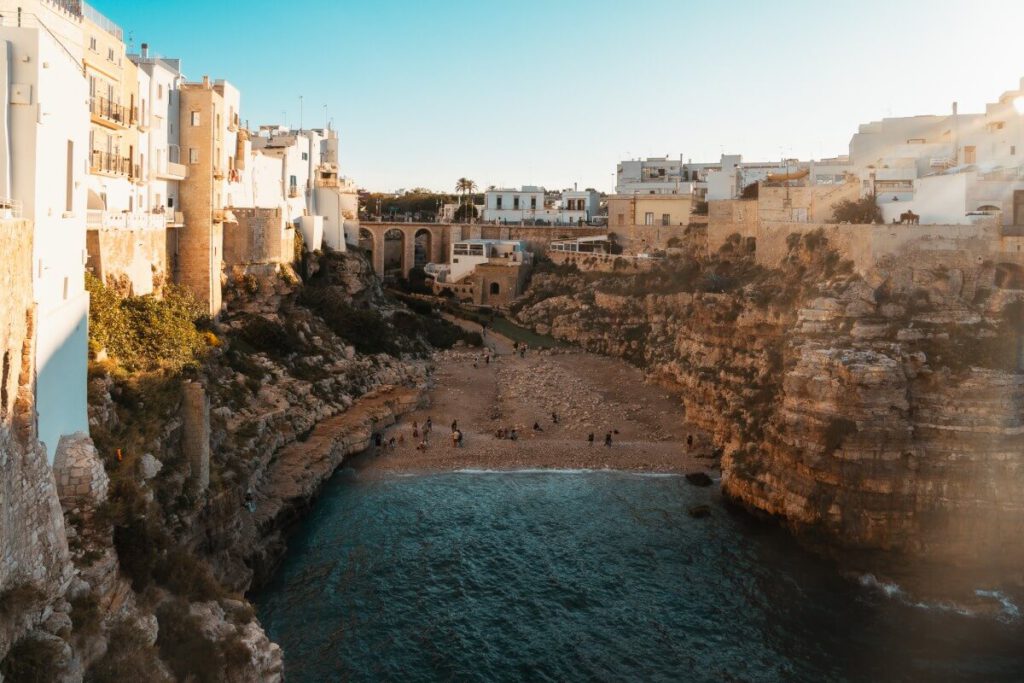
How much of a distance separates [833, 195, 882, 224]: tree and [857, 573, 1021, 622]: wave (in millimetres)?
17426

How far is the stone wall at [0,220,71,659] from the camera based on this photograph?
1073cm

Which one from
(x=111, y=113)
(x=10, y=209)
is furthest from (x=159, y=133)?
(x=10, y=209)

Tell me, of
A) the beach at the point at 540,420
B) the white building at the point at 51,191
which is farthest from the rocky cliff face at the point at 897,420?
the white building at the point at 51,191

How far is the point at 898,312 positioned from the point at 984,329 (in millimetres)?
2353

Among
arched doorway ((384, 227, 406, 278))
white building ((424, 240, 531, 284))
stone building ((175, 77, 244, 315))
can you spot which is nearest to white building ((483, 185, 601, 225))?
arched doorway ((384, 227, 406, 278))

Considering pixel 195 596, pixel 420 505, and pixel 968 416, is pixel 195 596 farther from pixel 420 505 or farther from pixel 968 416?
pixel 968 416

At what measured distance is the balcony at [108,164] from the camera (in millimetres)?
27981

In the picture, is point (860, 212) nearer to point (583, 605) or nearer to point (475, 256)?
point (583, 605)

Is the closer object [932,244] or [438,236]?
[932,244]

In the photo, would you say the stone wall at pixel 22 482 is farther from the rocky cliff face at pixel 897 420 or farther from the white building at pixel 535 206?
the white building at pixel 535 206

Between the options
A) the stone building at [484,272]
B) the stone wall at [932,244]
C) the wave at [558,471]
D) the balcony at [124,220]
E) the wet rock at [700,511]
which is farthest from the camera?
the stone building at [484,272]

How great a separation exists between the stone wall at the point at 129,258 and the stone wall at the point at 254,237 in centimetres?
659

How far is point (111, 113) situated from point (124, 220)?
3.85 meters

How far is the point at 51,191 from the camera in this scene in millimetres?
14477
